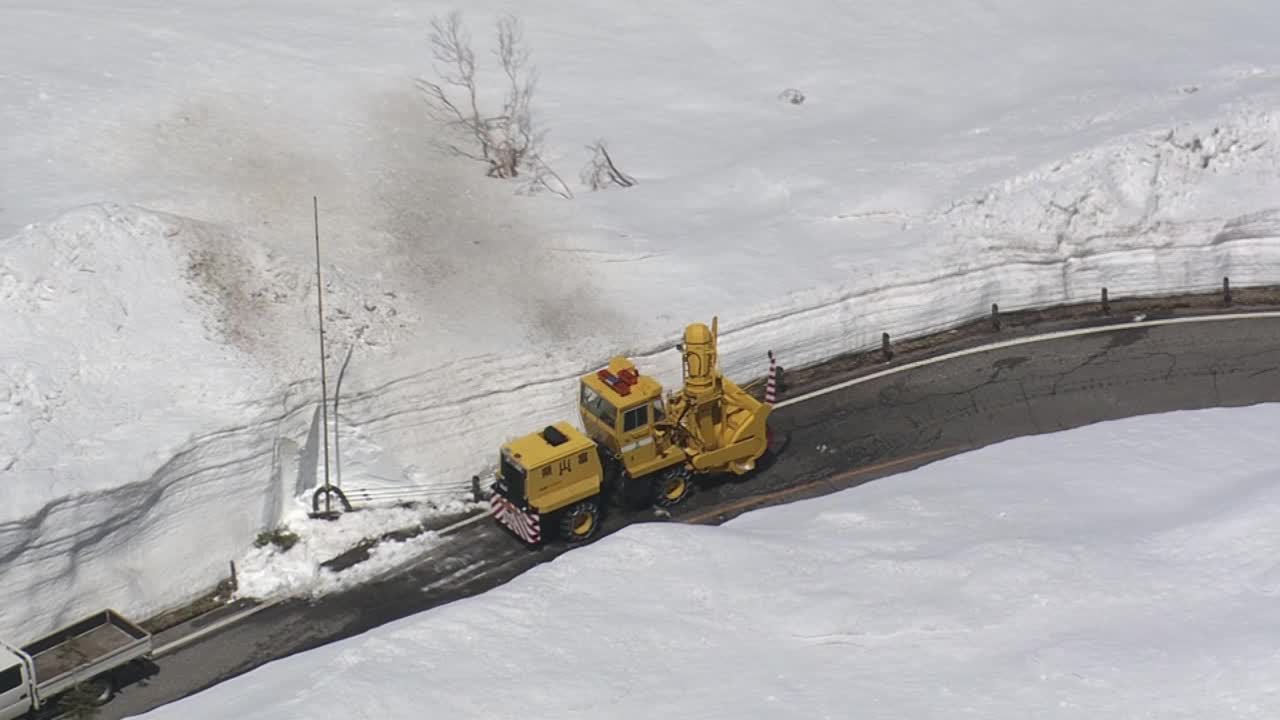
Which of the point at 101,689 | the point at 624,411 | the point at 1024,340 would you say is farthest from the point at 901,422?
the point at 101,689

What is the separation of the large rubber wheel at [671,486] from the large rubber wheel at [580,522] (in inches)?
55.2

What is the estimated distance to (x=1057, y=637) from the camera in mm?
21969

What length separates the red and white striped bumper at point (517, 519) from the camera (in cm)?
2700

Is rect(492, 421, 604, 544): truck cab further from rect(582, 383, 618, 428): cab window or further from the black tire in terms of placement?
the black tire

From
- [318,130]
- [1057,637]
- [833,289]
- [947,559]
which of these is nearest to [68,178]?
[318,130]

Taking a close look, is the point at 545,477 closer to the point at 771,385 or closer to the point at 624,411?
the point at 624,411

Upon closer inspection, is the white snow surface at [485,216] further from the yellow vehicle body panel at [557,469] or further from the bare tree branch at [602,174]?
the yellow vehicle body panel at [557,469]

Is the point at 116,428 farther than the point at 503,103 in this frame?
No

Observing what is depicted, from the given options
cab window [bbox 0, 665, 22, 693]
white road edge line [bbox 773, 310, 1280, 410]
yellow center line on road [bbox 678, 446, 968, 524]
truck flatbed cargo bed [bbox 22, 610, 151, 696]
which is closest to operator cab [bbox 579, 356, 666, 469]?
yellow center line on road [bbox 678, 446, 968, 524]

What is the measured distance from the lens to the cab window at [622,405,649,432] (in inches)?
1074

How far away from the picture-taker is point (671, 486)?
28.3 meters

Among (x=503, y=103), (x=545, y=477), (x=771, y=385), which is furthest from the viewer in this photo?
(x=503, y=103)

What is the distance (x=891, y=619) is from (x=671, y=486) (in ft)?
21.7

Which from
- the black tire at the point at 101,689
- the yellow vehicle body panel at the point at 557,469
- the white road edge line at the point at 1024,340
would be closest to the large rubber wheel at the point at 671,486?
the yellow vehicle body panel at the point at 557,469
